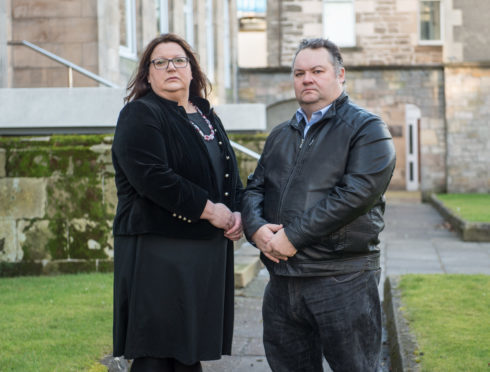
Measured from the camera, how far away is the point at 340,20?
2370 centimetres

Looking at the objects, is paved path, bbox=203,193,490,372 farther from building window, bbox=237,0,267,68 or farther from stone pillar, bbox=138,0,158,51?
building window, bbox=237,0,267,68

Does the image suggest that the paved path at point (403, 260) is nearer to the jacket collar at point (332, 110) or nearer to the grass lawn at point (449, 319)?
the grass lawn at point (449, 319)

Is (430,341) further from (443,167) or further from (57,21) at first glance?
(443,167)

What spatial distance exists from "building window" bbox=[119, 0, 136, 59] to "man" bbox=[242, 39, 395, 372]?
11006mm

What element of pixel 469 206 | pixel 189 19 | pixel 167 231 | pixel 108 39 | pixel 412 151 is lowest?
pixel 469 206

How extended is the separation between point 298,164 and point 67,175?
15.3 ft

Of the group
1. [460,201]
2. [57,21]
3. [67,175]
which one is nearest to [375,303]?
[67,175]

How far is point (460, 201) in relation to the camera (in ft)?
61.6

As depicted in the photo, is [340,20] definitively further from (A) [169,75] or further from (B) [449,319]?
(A) [169,75]

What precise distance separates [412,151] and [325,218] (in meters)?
26.2

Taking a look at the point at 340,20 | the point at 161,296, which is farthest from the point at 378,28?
the point at 161,296

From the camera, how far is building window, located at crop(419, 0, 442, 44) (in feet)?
78.8

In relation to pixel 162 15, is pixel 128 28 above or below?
below

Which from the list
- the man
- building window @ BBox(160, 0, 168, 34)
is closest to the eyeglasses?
the man
